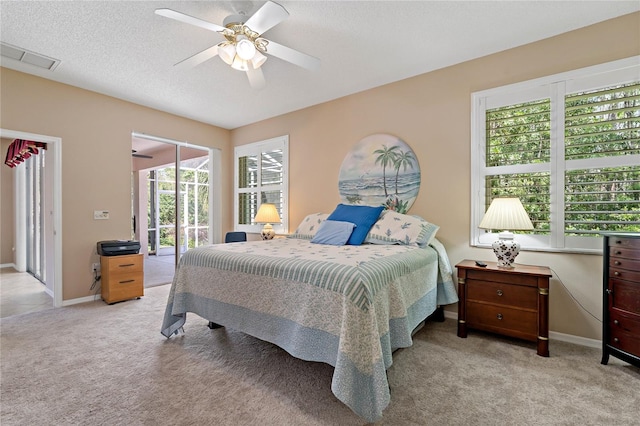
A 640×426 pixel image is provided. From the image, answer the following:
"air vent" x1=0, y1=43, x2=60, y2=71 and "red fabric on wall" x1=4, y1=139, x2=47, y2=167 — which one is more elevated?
"air vent" x1=0, y1=43, x2=60, y2=71

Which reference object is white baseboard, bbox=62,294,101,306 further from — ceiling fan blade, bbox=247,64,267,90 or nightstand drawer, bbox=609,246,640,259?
nightstand drawer, bbox=609,246,640,259

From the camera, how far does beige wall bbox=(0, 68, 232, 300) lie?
3217 millimetres

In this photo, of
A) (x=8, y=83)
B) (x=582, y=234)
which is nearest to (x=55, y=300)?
(x=8, y=83)

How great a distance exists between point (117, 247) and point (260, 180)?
2.26m

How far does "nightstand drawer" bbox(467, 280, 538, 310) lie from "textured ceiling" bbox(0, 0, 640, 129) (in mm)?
2190

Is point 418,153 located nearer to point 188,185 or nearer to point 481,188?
point 481,188

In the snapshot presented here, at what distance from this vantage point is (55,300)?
3.40 m

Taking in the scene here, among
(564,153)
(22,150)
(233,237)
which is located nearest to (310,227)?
(233,237)

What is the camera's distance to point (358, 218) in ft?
9.95

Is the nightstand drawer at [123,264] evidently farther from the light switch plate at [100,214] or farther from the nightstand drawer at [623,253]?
the nightstand drawer at [623,253]

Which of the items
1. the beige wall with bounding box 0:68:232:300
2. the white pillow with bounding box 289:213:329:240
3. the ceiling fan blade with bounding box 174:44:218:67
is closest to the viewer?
the ceiling fan blade with bounding box 174:44:218:67

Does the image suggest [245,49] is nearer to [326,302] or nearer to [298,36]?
[298,36]

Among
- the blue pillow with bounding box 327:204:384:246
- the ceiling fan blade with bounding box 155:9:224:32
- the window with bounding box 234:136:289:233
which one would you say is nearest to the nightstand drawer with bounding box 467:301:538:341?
the blue pillow with bounding box 327:204:384:246

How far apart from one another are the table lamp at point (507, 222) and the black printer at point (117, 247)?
4.13 metres
